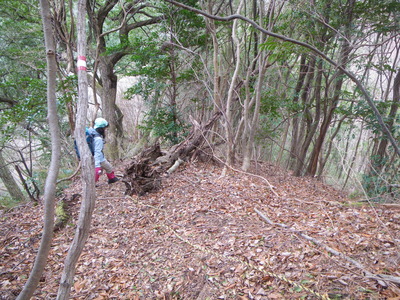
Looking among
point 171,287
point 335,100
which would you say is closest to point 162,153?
point 171,287

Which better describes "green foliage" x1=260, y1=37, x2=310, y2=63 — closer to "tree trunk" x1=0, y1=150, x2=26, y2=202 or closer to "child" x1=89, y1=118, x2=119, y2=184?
"child" x1=89, y1=118, x2=119, y2=184

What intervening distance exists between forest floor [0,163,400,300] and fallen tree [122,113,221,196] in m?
0.30

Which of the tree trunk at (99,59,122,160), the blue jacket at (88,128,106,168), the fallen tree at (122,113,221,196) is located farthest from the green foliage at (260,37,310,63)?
the tree trunk at (99,59,122,160)

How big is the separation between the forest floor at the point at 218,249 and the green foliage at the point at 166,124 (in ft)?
10.5

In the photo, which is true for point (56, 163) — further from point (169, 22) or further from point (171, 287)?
point (169, 22)

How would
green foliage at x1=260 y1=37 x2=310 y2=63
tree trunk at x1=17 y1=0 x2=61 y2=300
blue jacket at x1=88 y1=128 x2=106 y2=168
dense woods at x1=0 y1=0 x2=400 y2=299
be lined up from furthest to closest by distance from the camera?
1. dense woods at x1=0 y1=0 x2=400 y2=299
2. blue jacket at x1=88 y1=128 x2=106 y2=168
3. green foliage at x1=260 y1=37 x2=310 y2=63
4. tree trunk at x1=17 y1=0 x2=61 y2=300

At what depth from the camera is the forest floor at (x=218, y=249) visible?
204 centimetres

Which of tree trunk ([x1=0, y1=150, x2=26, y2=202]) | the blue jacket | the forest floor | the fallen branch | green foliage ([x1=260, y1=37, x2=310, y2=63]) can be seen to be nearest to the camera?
the fallen branch

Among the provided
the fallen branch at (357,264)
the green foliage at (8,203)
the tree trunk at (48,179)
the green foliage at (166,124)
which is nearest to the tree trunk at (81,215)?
the tree trunk at (48,179)

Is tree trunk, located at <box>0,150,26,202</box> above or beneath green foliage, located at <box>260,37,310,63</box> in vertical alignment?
beneath

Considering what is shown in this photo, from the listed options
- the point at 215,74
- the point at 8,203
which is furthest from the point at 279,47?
the point at 8,203

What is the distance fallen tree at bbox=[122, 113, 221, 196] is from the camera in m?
4.24

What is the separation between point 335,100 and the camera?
6.07 metres

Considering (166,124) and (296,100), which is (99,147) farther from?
(296,100)
